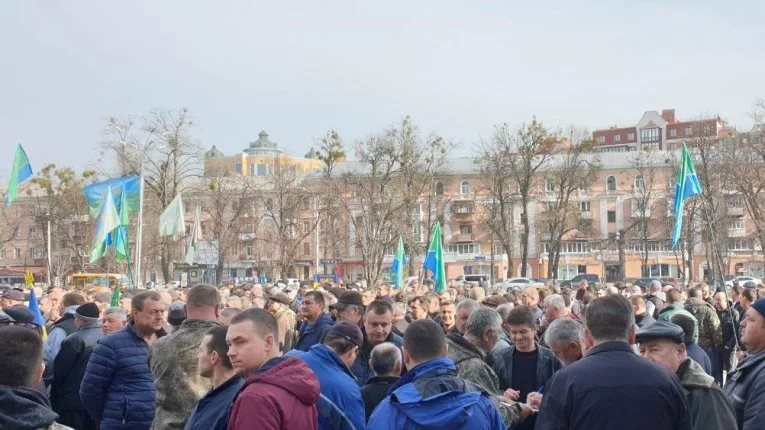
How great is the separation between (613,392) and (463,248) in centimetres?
7577

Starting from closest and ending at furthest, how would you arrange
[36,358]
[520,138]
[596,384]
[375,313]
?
[36,358], [596,384], [375,313], [520,138]

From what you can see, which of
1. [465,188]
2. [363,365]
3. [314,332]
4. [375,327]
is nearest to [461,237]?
[465,188]

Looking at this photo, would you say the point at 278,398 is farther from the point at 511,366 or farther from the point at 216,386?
the point at 511,366

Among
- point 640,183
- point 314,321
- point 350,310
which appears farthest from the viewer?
point 640,183

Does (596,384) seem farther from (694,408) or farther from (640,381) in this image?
(694,408)

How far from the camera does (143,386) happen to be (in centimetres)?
635

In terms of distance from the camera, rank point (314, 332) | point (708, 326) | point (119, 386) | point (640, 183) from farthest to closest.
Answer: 1. point (640, 183)
2. point (708, 326)
3. point (314, 332)
4. point (119, 386)

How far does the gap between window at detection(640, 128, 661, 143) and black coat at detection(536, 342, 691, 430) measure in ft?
362

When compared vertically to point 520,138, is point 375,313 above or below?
below

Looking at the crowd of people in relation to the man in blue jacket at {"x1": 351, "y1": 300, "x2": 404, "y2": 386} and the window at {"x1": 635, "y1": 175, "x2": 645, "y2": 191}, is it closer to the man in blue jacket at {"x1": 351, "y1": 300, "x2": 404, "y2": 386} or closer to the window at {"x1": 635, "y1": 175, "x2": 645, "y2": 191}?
the man in blue jacket at {"x1": 351, "y1": 300, "x2": 404, "y2": 386}

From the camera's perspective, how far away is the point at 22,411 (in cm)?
347

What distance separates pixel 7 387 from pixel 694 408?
10.7 ft

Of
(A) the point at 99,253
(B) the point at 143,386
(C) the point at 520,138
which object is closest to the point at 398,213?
(C) the point at 520,138

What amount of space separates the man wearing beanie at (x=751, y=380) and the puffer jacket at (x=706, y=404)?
0.94 ft
